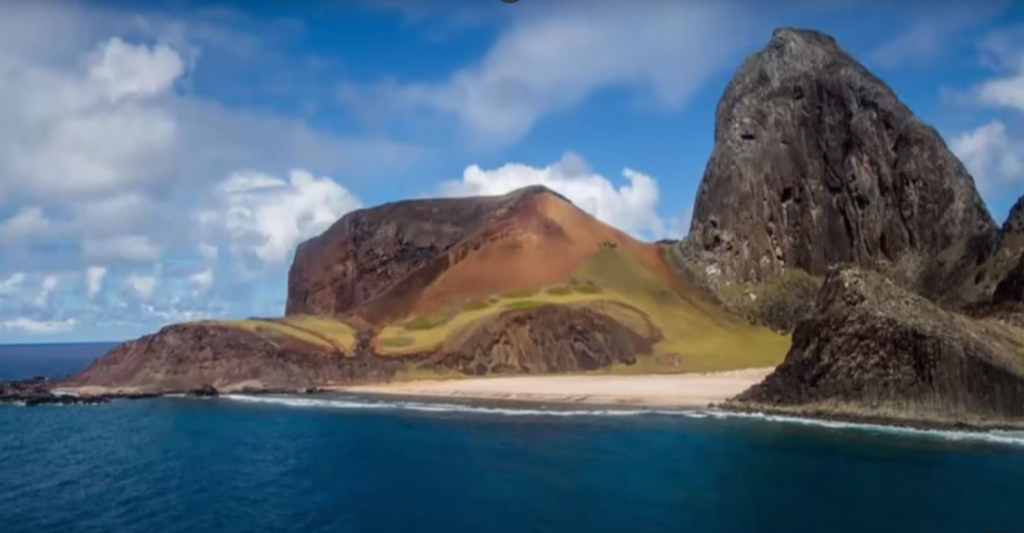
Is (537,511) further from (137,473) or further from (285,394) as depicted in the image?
(285,394)

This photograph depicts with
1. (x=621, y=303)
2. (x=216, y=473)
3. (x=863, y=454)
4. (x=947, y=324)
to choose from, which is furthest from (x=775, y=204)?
(x=216, y=473)

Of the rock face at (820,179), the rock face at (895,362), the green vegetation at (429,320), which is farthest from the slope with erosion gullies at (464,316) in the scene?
the rock face at (895,362)

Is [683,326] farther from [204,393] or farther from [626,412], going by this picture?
[204,393]

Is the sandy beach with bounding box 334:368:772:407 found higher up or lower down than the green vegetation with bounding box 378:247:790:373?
lower down

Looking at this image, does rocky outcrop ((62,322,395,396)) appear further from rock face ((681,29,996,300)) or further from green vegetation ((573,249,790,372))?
rock face ((681,29,996,300))

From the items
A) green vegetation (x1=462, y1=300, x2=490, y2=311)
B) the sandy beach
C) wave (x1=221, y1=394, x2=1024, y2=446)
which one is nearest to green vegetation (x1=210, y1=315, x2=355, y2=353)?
the sandy beach

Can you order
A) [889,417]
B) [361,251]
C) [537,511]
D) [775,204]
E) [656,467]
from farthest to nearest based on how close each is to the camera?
[361,251] < [775,204] < [889,417] < [656,467] < [537,511]

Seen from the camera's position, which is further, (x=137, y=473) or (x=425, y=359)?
(x=425, y=359)
